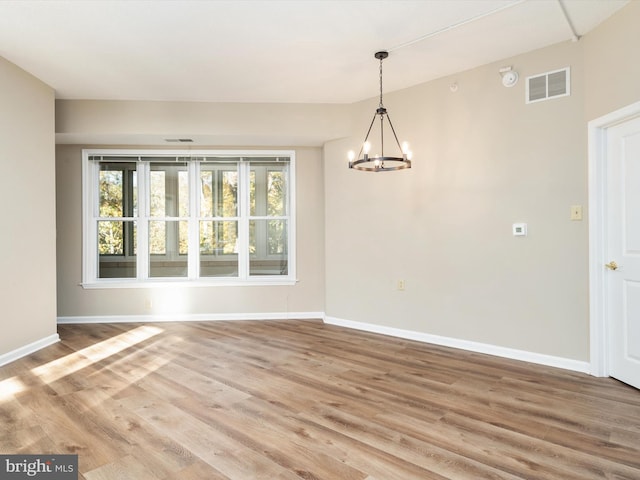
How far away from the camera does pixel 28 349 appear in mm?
4051

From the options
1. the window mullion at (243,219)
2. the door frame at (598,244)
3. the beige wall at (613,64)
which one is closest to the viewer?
the beige wall at (613,64)

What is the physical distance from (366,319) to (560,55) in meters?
3.38

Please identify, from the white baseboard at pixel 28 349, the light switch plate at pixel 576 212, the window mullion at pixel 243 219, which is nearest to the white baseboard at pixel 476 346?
the light switch plate at pixel 576 212

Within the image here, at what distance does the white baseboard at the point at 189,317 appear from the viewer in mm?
5477

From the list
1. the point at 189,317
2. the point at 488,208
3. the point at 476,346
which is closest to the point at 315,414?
the point at 476,346

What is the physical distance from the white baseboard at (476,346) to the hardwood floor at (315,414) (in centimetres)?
13

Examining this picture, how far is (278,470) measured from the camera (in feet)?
6.56

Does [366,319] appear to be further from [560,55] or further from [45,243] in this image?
[45,243]

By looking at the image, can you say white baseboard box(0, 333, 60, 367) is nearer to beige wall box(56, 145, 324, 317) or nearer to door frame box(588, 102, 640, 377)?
beige wall box(56, 145, 324, 317)

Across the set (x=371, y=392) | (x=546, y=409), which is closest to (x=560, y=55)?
(x=546, y=409)

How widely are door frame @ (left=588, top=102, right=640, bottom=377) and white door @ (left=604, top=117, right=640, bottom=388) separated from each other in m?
0.03

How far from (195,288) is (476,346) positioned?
3.70 metres

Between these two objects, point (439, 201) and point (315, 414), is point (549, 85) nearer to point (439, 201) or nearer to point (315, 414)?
point (439, 201)

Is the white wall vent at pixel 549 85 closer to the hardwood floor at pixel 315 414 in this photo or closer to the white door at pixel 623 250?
the white door at pixel 623 250
